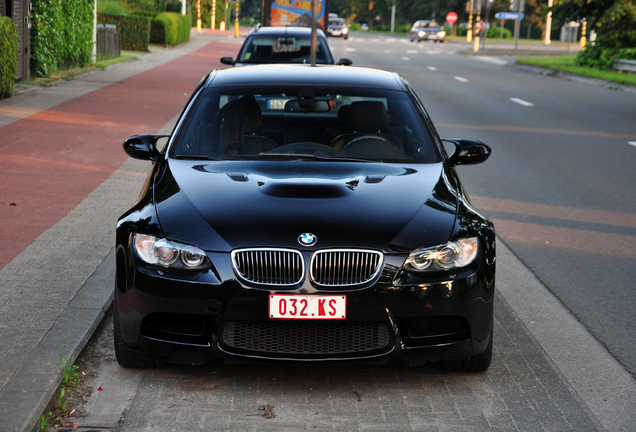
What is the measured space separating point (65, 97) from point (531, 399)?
1481 centimetres

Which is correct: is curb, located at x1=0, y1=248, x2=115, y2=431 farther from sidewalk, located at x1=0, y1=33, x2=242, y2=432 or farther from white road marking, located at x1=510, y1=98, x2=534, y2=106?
white road marking, located at x1=510, y1=98, x2=534, y2=106

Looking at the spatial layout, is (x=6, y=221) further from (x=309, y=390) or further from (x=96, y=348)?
(x=309, y=390)

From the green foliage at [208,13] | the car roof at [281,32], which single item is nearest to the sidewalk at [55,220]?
the car roof at [281,32]

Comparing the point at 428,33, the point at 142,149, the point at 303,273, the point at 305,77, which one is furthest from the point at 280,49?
the point at 428,33

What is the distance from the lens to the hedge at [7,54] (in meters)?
14.9

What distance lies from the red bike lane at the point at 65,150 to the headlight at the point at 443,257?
10.4 ft

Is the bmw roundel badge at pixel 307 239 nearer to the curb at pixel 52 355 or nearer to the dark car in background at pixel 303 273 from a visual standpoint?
the dark car in background at pixel 303 273

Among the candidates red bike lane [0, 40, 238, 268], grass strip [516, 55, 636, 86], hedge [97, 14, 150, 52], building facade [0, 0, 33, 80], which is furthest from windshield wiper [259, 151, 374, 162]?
hedge [97, 14, 150, 52]

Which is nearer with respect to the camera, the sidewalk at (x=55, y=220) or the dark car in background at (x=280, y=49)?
the sidewalk at (x=55, y=220)

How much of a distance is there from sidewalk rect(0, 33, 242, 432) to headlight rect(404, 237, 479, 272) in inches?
66.1

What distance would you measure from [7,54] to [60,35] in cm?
634

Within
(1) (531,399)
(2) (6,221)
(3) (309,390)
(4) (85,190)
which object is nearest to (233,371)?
(3) (309,390)

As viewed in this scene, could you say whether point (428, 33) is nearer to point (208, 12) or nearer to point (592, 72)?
point (208, 12)

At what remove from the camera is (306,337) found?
3902 millimetres
